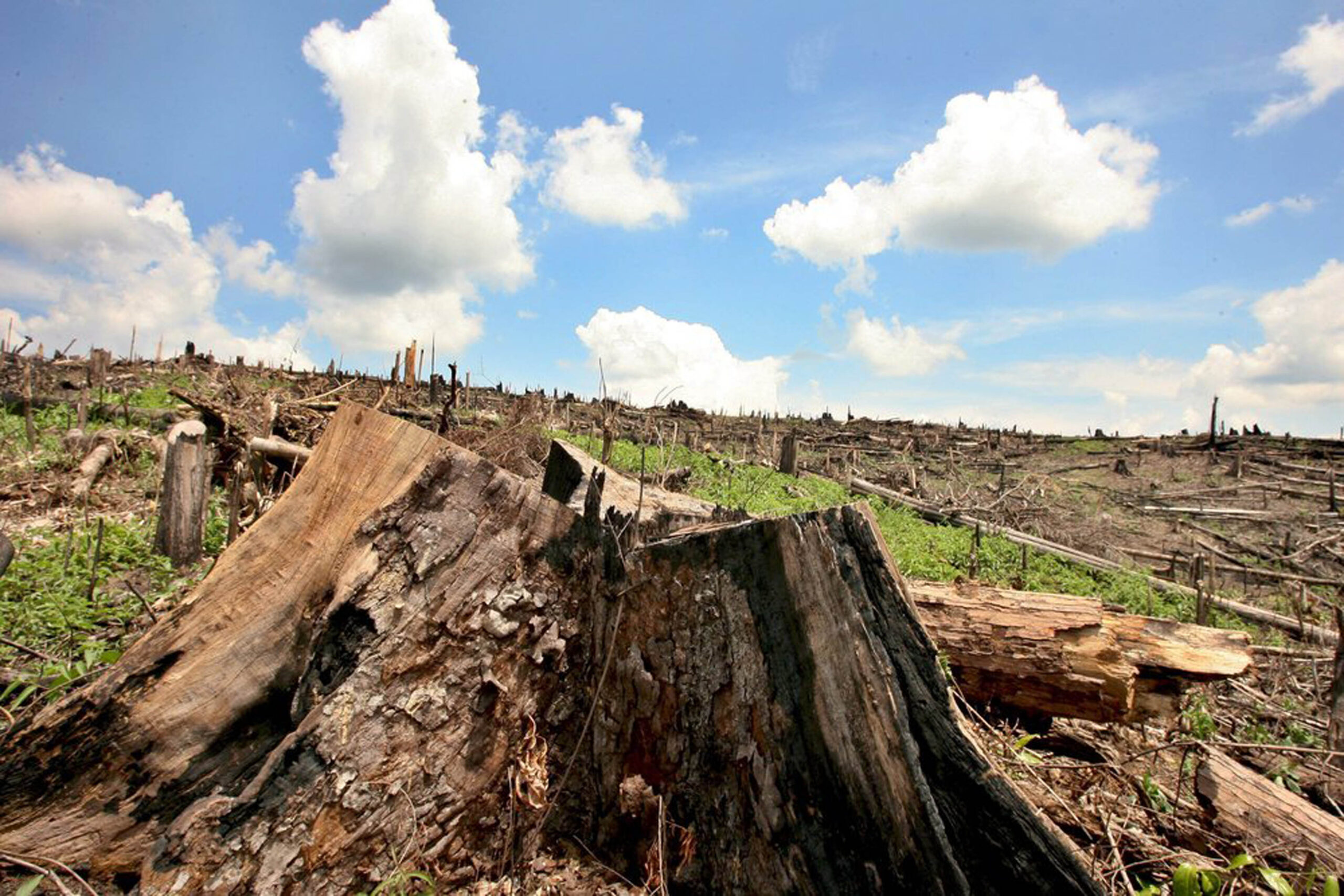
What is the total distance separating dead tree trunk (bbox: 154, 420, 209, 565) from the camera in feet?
18.0

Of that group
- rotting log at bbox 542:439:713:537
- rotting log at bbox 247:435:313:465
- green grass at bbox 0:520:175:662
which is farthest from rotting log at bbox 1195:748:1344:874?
rotting log at bbox 247:435:313:465

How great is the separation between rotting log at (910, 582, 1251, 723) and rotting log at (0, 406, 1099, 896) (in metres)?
1.23

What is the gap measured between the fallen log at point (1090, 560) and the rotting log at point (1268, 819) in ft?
19.4

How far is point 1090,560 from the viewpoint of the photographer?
10.8 metres

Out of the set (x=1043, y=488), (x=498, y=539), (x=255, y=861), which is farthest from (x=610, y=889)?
(x=1043, y=488)

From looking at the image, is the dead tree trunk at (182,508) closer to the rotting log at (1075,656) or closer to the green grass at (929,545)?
the green grass at (929,545)

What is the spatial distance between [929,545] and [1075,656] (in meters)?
7.75

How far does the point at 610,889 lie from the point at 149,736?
1510 mm

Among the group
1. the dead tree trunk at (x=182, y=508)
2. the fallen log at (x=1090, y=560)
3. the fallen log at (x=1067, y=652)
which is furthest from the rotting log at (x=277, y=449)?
the fallen log at (x=1090, y=560)

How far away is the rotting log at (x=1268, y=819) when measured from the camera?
8.84ft

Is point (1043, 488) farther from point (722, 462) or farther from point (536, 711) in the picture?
point (536, 711)

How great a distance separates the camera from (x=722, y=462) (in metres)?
15.0

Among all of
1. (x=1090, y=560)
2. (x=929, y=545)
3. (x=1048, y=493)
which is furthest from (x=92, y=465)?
(x=1048, y=493)

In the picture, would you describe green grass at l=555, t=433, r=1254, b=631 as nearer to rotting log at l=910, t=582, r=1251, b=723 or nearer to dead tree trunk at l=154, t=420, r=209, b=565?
rotting log at l=910, t=582, r=1251, b=723
